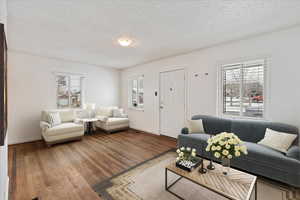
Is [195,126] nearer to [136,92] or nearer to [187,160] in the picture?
[187,160]

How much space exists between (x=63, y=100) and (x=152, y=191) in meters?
4.27

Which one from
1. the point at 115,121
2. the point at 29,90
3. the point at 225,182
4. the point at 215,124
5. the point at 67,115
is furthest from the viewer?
the point at 115,121

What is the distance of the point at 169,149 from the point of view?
3289mm

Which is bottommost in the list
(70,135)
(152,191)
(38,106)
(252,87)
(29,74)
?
(152,191)

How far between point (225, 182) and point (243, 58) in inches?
102

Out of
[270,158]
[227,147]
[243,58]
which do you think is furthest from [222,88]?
[227,147]

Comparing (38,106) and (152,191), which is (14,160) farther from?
(152,191)

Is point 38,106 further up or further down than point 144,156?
further up

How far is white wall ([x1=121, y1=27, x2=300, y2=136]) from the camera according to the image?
2389 mm

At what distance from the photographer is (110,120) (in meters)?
4.74

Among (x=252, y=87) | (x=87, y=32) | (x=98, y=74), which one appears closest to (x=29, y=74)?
(x=98, y=74)

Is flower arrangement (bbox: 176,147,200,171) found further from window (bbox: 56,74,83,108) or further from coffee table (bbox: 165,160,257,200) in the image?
window (bbox: 56,74,83,108)

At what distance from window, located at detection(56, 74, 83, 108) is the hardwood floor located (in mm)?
1424

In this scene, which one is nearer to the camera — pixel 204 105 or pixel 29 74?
pixel 204 105
